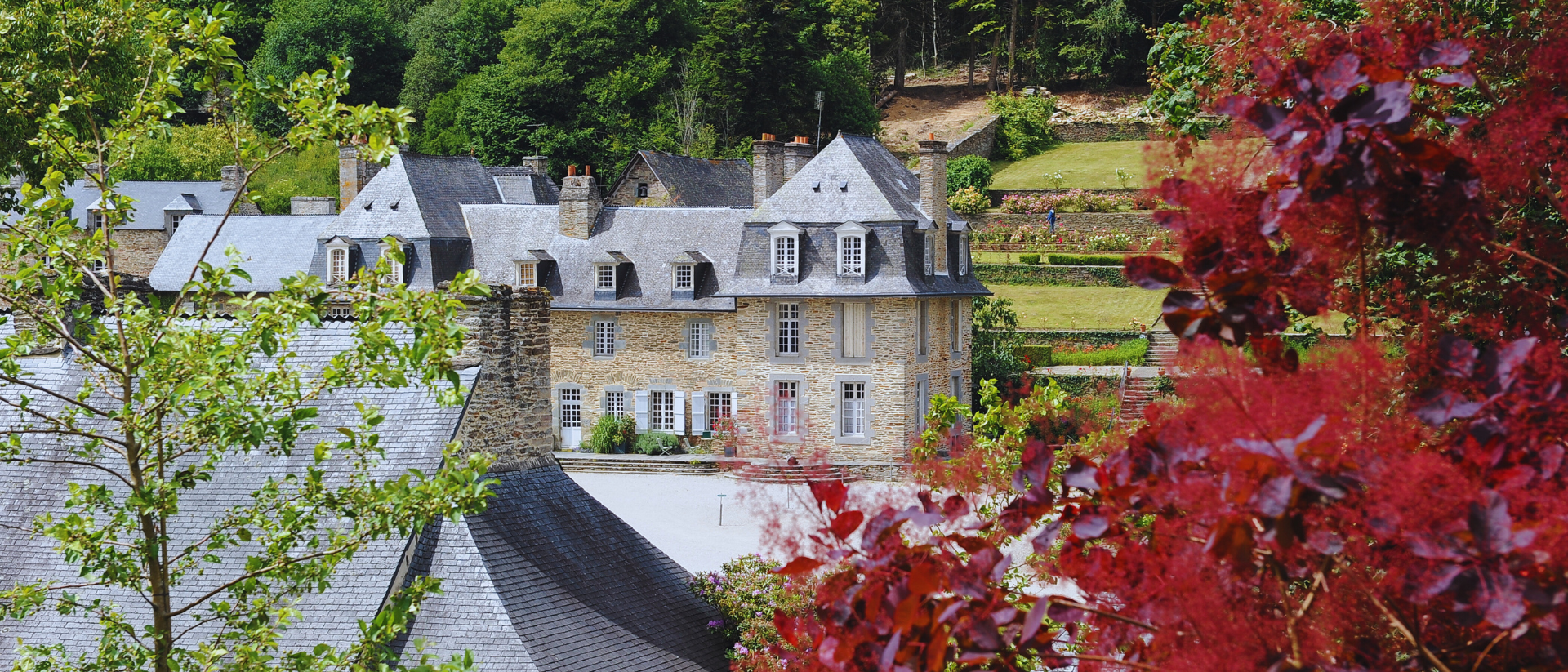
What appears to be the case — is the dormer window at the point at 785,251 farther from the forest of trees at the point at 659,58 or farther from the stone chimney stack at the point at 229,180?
the stone chimney stack at the point at 229,180

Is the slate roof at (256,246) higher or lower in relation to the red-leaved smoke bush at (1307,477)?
higher

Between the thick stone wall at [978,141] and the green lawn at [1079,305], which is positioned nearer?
the green lawn at [1079,305]

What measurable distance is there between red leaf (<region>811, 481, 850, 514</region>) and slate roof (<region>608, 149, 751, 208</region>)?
3360cm

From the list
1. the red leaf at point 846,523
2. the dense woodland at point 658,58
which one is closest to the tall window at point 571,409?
the dense woodland at point 658,58

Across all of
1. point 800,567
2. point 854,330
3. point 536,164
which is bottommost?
point 800,567

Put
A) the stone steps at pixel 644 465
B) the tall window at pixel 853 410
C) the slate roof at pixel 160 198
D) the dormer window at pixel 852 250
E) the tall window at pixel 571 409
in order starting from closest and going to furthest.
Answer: the dormer window at pixel 852 250 → the stone steps at pixel 644 465 → the tall window at pixel 853 410 → the tall window at pixel 571 409 → the slate roof at pixel 160 198

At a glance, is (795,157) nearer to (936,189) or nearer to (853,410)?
(936,189)

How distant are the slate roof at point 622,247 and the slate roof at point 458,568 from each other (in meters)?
16.9

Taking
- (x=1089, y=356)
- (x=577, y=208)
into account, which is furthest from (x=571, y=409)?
(x=1089, y=356)

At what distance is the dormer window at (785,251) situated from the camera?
2748cm

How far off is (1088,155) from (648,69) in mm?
16709

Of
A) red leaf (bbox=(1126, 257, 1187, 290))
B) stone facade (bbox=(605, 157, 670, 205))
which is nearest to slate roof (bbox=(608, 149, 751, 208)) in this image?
stone facade (bbox=(605, 157, 670, 205))

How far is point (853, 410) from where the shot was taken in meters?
27.8

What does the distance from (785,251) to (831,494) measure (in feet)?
79.9
